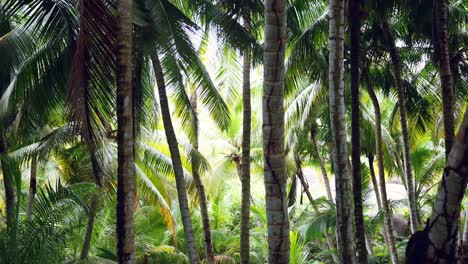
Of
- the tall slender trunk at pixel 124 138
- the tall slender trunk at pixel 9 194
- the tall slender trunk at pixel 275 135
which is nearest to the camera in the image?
the tall slender trunk at pixel 275 135

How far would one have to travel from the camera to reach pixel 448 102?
250 inches

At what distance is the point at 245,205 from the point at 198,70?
2.85 meters

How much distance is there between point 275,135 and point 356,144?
2683 millimetres

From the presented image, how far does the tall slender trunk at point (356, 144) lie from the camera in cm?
618

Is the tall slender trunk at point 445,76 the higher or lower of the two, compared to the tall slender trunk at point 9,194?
higher

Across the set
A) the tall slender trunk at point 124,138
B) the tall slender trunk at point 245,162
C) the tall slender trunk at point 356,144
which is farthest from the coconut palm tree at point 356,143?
the tall slender trunk at point 245,162

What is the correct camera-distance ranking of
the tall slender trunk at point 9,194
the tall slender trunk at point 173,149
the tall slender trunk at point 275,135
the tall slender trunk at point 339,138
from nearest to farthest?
the tall slender trunk at point 275,135
the tall slender trunk at point 339,138
the tall slender trunk at point 9,194
the tall slender trunk at point 173,149

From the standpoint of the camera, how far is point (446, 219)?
2.86m

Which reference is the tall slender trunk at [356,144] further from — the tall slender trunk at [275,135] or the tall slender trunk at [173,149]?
the tall slender trunk at [173,149]

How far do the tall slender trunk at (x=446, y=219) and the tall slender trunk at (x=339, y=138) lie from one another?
2.44 m

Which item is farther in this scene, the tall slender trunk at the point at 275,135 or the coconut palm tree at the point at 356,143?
the coconut palm tree at the point at 356,143

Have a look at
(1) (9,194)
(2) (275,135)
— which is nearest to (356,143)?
(2) (275,135)

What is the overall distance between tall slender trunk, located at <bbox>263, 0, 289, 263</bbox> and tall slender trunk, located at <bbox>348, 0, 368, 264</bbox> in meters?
2.46

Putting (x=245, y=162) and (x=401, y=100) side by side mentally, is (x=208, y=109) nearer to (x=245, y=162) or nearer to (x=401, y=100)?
(x=245, y=162)
